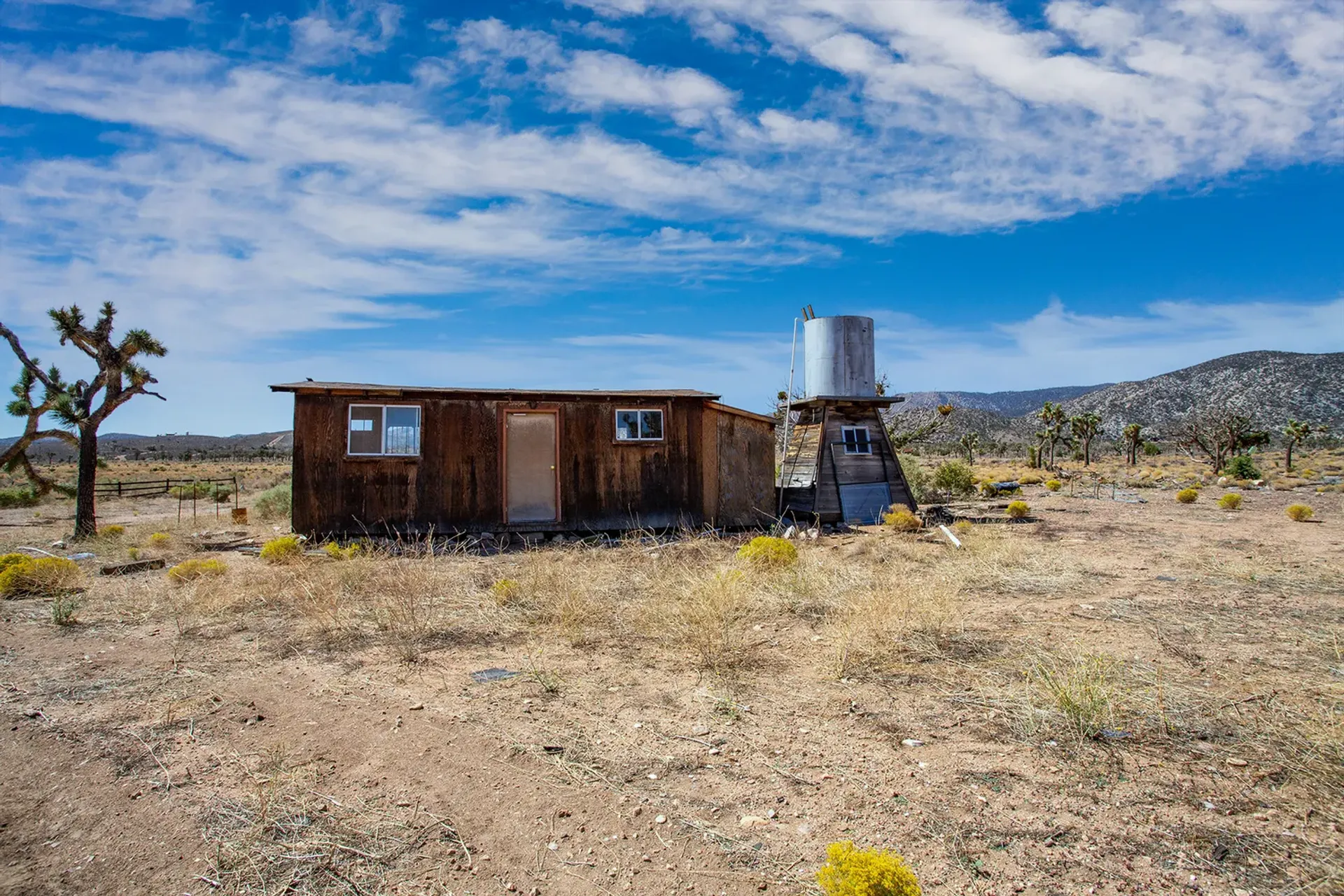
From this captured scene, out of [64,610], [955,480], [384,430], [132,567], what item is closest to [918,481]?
[955,480]

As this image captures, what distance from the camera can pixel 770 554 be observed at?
9062 millimetres

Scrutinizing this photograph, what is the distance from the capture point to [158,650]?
6.16 metres

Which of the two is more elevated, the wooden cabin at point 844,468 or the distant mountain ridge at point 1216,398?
the distant mountain ridge at point 1216,398

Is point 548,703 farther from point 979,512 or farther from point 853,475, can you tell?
point 979,512

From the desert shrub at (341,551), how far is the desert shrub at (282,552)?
429mm

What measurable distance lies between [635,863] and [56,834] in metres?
2.77

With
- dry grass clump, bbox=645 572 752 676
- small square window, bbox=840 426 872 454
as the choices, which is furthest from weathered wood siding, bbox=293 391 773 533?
dry grass clump, bbox=645 572 752 676

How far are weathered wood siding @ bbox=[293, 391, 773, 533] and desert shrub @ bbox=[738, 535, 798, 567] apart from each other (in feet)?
17.5

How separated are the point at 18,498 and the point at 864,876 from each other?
25302mm

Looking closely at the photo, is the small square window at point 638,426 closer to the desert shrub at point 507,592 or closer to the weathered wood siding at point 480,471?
the weathered wood siding at point 480,471

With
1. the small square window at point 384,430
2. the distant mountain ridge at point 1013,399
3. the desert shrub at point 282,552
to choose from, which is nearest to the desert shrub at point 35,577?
the desert shrub at point 282,552

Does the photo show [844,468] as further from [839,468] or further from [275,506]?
[275,506]

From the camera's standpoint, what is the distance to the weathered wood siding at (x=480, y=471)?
1305 centimetres

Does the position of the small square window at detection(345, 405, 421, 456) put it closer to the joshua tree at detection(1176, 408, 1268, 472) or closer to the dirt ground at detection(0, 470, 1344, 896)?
the dirt ground at detection(0, 470, 1344, 896)
